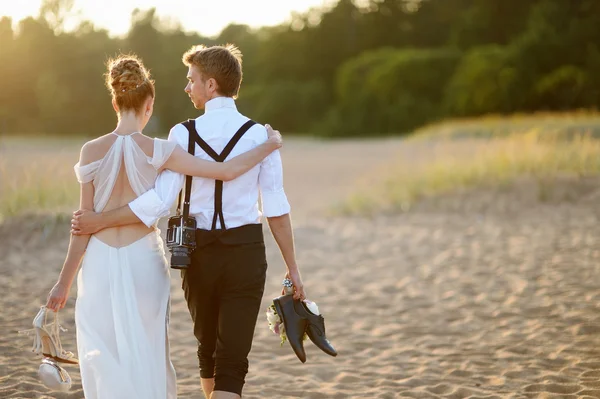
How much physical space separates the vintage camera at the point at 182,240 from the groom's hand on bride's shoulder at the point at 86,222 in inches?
11.3

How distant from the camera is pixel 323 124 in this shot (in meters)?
48.2

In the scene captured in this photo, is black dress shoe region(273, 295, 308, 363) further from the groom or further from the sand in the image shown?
the sand

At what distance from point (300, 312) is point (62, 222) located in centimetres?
729

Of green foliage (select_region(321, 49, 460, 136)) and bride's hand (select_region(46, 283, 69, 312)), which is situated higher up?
green foliage (select_region(321, 49, 460, 136))

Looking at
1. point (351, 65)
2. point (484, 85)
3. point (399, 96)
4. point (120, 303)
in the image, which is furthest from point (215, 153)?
point (351, 65)

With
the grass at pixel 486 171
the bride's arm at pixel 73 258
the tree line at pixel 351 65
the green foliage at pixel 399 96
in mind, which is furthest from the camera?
the green foliage at pixel 399 96

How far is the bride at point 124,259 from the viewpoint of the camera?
3.17 meters

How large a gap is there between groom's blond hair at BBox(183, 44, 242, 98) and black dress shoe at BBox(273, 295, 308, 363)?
87cm

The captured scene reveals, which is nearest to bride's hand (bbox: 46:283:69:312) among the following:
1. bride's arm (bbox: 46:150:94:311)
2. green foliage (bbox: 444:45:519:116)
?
bride's arm (bbox: 46:150:94:311)

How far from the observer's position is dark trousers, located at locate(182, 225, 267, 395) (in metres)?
3.19

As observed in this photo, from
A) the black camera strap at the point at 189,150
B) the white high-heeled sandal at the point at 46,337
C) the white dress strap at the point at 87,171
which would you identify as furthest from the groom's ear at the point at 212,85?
the white high-heeled sandal at the point at 46,337

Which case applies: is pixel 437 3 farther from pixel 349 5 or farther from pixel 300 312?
pixel 300 312

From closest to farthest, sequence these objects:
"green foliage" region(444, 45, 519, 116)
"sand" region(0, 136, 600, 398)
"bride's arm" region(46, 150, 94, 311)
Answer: "bride's arm" region(46, 150, 94, 311)
"sand" region(0, 136, 600, 398)
"green foliage" region(444, 45, 519, 116)

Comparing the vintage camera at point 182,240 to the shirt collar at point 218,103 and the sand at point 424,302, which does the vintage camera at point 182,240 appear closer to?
the shirt collar at point 218,103
